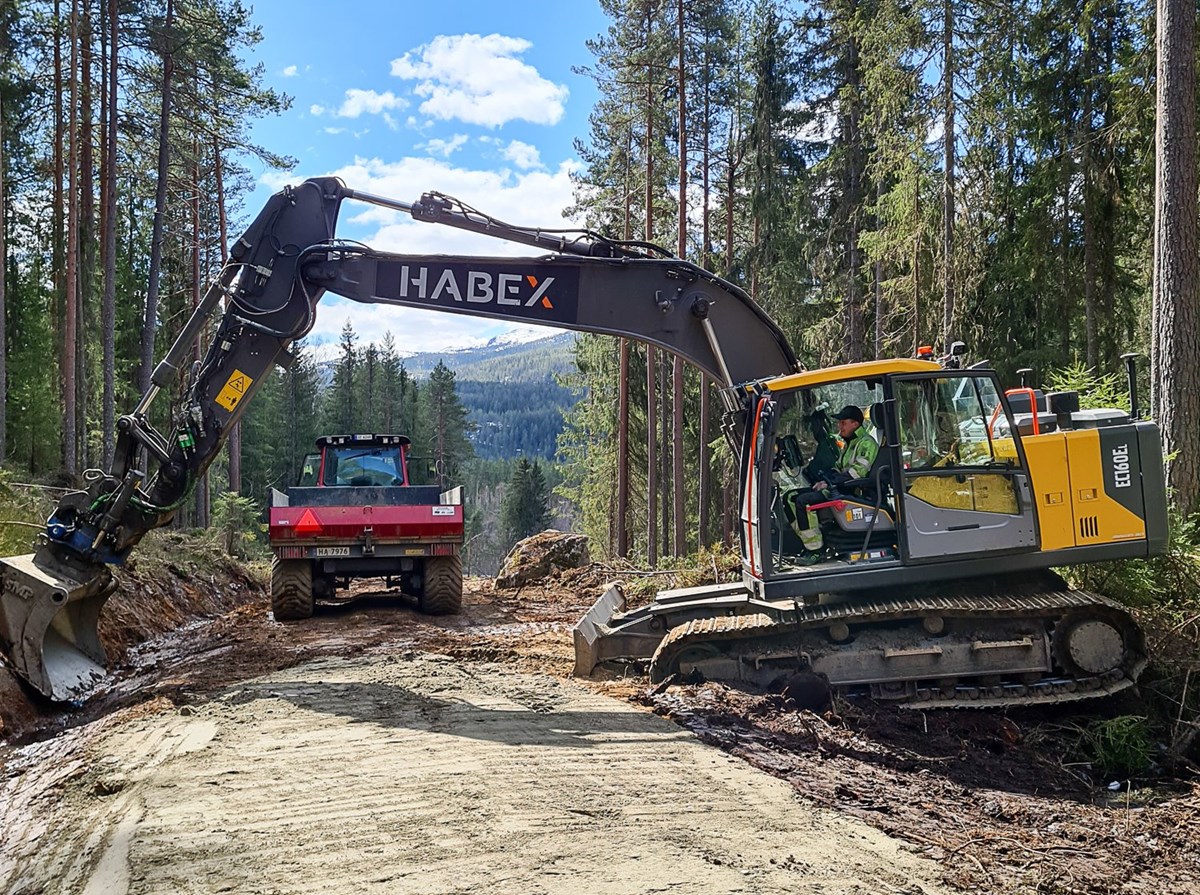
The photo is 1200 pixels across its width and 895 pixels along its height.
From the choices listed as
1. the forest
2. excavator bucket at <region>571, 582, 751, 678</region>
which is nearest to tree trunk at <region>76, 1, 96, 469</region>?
the forest

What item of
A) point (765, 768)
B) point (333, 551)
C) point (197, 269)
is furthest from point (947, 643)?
point (197, 269)

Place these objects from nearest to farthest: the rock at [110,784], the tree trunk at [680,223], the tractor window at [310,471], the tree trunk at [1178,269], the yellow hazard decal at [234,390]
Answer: the rock at [110,784] → the yellow hazard decal at [234,390] → the tree trunk at [1178,269] → the tractor window at [310,471] → the tree trunk at [680,223]

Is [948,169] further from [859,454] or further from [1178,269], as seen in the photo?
[859,454]

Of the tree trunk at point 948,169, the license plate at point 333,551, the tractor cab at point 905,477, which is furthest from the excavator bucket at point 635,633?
the tree trunk at point 948,169

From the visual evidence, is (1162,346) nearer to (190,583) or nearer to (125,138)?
(190,583)

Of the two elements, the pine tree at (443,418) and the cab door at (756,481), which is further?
the pine tree at (443,418)

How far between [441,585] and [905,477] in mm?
6431

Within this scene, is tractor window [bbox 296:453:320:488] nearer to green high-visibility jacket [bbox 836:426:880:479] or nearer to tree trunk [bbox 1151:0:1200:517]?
green high-visibility jacket [bbox 836:426:880:479]

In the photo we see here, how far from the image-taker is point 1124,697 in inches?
261

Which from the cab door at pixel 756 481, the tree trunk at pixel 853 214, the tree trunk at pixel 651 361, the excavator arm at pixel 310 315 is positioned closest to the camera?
the cab door at pixel 756 481

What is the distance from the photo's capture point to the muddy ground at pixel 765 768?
396 cm

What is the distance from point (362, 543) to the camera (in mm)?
10578

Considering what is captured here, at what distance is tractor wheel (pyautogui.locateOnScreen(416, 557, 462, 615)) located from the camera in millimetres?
11031

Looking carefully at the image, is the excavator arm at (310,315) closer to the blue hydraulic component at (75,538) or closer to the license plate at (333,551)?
the blue hydraulic component at (75,538)
